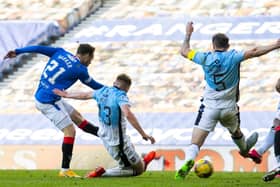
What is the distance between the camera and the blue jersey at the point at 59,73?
616 inches

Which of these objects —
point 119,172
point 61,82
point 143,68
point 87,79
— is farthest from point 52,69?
point 143,68

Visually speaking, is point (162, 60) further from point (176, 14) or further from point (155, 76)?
point (176, 14)

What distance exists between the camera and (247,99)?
2484 cm

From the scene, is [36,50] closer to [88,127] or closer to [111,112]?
[88,127]

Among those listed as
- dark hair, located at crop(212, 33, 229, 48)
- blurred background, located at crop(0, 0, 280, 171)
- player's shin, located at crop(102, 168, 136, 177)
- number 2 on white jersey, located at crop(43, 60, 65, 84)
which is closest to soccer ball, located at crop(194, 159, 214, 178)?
player's shin, located at crop(102, 168, 136, 177)

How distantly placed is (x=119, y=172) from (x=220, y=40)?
2586 mm

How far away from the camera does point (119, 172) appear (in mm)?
15180

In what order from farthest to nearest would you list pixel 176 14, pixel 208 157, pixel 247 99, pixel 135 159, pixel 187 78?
1. pixel 176 14
2. pixel 187 78
3. pixel 247 99
4. pixel 208 157
5. pixel 135 159

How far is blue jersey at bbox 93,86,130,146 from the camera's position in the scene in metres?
14.6

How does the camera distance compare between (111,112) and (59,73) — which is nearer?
(111,112)

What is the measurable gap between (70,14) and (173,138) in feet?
31.8

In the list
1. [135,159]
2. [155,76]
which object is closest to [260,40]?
[155,76]

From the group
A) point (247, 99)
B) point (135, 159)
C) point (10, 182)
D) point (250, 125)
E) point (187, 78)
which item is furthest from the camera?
point (187, 78)

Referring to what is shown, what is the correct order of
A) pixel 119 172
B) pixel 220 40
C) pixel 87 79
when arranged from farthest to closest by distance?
pixel 87 79 → pixel 119 172 → pixel 220 40
